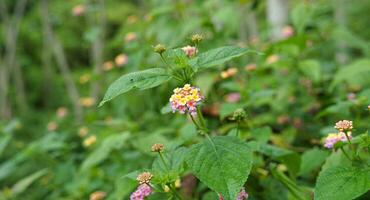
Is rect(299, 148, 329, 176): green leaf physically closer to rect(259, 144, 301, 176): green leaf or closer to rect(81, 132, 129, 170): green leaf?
rect(259, 144, 301, 176): green leaf

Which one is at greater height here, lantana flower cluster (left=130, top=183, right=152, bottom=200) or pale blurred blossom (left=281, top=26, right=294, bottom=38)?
pale blurred blossom (left=281, top=26, right=294, bottom=38)

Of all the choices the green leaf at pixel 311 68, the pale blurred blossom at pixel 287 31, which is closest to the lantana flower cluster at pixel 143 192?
the green leaf at pixel 311 68

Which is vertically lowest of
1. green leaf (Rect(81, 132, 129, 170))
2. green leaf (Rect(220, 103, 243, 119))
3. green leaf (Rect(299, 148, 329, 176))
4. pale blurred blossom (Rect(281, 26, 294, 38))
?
green leaf (Rect(299, 148, 329, 176))

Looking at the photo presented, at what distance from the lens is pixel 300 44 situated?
2188mm

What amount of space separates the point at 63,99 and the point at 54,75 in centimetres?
67

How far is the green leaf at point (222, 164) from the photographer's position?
0.97 metres

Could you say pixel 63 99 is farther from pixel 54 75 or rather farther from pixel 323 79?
pixel 323 79

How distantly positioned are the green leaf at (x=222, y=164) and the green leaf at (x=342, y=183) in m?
0.17

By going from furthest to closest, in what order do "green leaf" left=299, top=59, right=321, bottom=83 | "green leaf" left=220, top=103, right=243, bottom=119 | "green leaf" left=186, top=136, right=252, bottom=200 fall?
"green leaf" left=299, top=59, right=321, bottom=83 < "green leaf" left=220, top=103, right=243, bottom=119 < "green leaf" left=186, top=136, right=252, bottom=200

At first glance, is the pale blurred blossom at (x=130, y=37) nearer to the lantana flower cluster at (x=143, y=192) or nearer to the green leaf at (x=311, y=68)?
the green leaf at (x=311, y=68)

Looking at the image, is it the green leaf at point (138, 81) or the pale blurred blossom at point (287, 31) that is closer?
the green leaf at point (138, 81)

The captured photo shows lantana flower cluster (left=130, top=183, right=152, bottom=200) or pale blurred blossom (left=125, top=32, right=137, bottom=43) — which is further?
pale blurred blossom (left=125, top=32, right=137, bottom=43)

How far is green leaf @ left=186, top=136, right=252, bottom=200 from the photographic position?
38.3 inches

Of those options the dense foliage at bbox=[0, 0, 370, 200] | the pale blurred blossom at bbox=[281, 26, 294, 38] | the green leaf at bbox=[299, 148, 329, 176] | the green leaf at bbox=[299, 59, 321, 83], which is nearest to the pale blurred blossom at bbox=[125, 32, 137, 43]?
the dense foliage at bbox=[0, 0, 370, 200]
